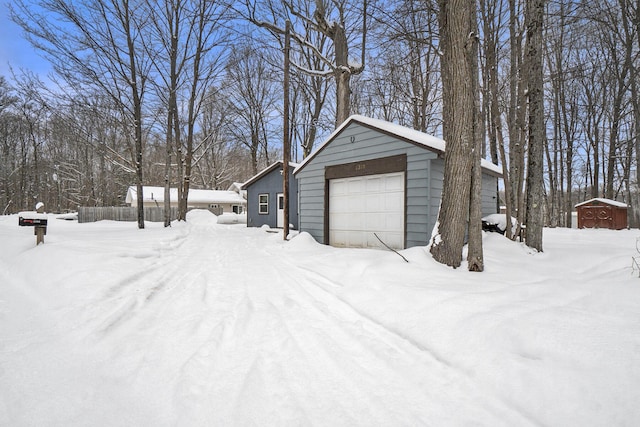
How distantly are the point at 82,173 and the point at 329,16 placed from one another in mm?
28197

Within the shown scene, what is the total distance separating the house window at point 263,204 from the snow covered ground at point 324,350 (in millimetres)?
13631

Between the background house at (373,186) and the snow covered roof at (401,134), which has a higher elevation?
the snow covered roof at (401,134)

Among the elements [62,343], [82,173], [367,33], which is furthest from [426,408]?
[82,173]

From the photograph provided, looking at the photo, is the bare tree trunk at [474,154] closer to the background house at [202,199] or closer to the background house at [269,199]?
the background house at [269,199]

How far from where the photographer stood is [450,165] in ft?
16.3

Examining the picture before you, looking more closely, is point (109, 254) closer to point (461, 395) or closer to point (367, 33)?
point (461, 395)

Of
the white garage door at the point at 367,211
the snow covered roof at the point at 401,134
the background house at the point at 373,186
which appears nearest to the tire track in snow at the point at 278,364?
the background house at the point at 373,186

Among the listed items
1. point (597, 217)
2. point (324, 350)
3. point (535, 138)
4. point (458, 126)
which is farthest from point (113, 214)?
point (597, 217)

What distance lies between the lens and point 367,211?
8.13 metres

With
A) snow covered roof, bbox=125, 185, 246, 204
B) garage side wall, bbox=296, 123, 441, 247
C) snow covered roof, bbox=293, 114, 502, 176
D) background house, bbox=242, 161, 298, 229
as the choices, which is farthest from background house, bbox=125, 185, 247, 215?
snow covered roof, bbox=293, 114, 502, 176

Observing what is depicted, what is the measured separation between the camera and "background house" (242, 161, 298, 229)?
15975 millimetres

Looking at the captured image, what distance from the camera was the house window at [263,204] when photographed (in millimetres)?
17969

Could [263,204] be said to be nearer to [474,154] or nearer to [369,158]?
[369,158]

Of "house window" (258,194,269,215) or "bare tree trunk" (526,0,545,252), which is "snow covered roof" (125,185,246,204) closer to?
"house window" (258,194,269,215)
